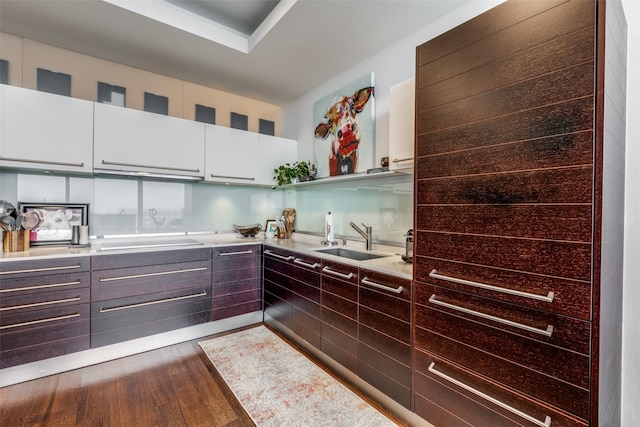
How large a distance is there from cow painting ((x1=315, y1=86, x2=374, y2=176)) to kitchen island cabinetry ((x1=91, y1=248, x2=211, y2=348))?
1.53 metres

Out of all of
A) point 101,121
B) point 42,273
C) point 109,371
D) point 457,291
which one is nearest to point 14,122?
point 101,121

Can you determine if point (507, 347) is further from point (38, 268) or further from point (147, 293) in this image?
point (38, 268)

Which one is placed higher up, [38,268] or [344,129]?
[344,129]

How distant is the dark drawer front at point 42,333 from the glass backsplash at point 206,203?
0.83m

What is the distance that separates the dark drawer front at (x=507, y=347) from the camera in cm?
99

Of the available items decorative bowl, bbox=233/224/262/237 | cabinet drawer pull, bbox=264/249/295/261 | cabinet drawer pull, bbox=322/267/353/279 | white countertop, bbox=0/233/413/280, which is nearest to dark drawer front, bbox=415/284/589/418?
white countertop, bbox=0/233/413/280

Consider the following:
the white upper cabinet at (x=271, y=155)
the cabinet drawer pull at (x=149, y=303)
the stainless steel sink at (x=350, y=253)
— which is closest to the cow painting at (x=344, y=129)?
the white upper cabinet at (x=271, y=155)

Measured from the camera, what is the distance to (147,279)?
2.31 metres

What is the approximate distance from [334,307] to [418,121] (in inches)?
52.3

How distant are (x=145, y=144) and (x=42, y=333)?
160 centimetres

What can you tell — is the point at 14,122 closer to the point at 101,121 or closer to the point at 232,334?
the point at 101,121

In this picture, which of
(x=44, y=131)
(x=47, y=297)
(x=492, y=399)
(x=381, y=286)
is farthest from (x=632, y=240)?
(x=44, y=131)

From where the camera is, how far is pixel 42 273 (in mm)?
1928

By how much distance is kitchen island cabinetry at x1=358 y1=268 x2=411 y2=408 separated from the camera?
5.00 feet
